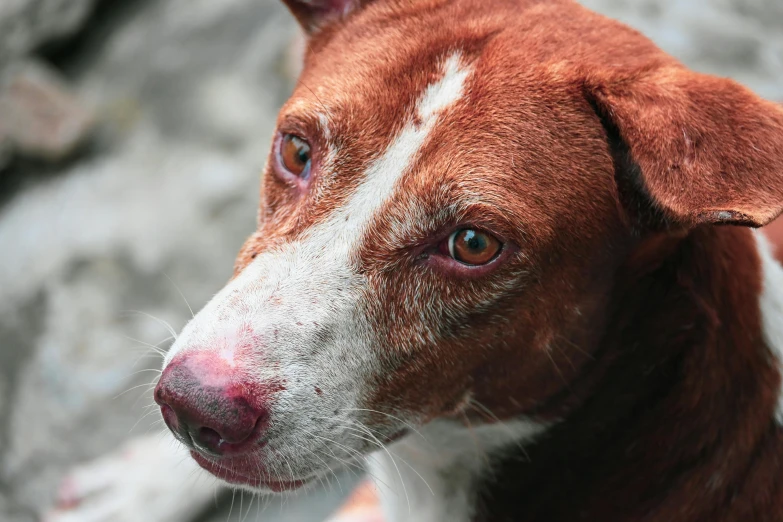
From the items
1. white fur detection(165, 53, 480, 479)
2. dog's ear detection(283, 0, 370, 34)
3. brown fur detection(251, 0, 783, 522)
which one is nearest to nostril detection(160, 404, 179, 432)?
white fur detection(165, 53, 480, 479)

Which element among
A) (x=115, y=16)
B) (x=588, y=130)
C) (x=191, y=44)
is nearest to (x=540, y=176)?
(x=588, y=130)

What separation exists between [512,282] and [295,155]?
767mm

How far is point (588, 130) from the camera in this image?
7.69ft

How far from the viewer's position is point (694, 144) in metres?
2.09

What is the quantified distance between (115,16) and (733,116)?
5.64 meters

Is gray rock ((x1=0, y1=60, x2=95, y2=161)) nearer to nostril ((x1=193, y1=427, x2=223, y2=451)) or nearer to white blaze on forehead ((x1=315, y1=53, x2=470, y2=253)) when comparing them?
white blaze on forehead ((x1=315, y1=53, x2=470, y2=253))

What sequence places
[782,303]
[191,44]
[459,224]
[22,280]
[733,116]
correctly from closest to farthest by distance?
[733,116] < [459,224] < [782,303] < [22,280] < [191,44]

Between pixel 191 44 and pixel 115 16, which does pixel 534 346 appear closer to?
pixel 191 44

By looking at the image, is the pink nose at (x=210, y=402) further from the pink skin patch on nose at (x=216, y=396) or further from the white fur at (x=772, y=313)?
the white fur at (x=772, y=313)

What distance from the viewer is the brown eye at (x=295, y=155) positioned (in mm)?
2535

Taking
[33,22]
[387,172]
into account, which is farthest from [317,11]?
[33,22]

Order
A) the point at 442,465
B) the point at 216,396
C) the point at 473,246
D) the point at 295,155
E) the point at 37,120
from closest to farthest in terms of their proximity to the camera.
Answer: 1. the point at 216,396
2. the point at 473,246
3. the point at 295,155
4. the point at 442,465
5. the point at 37,120

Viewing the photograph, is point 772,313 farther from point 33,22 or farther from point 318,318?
point 33,22

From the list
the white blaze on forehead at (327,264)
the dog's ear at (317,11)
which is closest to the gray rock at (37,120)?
the dog's ear at (317,11)
